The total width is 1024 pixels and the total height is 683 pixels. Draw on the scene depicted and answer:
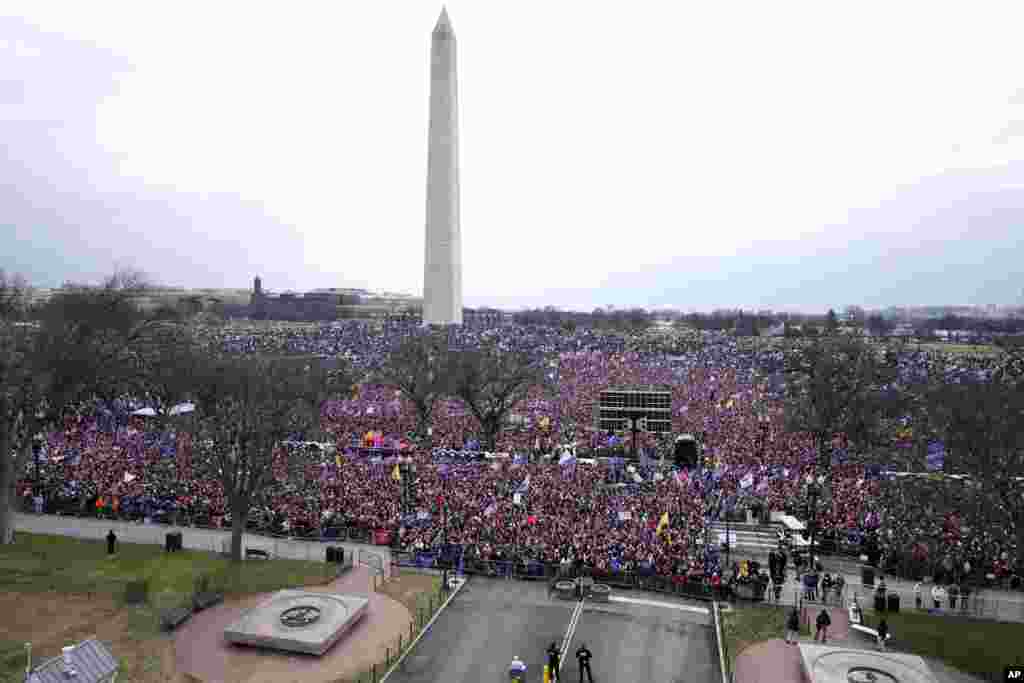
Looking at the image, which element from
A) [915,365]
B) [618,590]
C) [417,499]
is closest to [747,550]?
[618,590]

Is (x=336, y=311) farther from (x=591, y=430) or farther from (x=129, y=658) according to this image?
(x=129, y=658)

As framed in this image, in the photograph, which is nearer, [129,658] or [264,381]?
[129,658]

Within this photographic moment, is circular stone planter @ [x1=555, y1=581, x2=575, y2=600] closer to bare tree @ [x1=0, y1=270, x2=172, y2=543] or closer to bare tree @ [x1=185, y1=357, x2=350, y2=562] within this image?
bare tree @ [x1=185, y1=357, x2=350, y2=562]

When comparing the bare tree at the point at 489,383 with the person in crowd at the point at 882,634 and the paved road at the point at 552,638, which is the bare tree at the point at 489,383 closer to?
the paved road at the point at 552,638

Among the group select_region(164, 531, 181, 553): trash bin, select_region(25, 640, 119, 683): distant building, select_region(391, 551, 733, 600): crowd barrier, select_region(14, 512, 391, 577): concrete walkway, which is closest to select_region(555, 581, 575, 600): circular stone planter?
select_region(391, 551, 733, 600): crowd barrier

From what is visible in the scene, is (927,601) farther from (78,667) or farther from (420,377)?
(420,377)

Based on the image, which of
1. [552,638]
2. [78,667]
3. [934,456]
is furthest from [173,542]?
[934,456]
